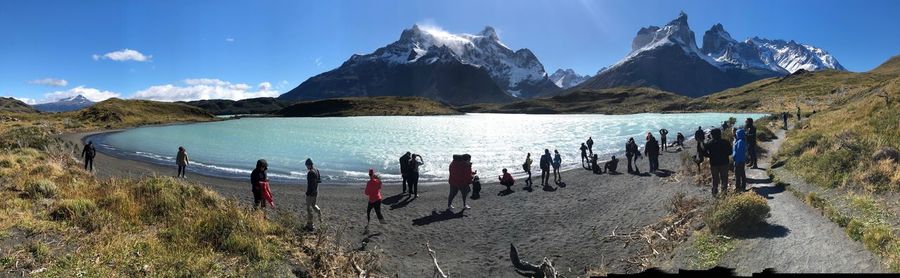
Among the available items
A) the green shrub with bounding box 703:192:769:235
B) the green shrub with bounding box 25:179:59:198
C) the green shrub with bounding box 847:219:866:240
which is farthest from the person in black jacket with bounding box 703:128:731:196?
the green shrub with bounding box 25:179:59:198

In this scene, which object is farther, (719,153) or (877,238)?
(719,153)

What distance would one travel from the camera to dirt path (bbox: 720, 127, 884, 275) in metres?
8.21

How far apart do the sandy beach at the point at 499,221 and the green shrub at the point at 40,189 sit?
786cm

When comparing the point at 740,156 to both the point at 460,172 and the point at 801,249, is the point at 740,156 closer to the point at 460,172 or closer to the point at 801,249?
the point at 801,249

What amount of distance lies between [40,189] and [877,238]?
65.4 feet

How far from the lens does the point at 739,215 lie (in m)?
10.9

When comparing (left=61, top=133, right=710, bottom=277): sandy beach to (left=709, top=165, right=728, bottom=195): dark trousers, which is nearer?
(left=61, top=133, right=710, bottom=277): sandy beach

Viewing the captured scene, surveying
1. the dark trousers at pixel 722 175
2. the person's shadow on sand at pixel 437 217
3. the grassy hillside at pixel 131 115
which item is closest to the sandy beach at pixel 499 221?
the person's shadow on sand at pixel 437 217

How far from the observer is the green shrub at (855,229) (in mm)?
8987

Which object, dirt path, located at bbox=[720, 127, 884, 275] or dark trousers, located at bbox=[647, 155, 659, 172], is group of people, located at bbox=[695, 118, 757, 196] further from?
dark trousers, located at bbox=[647, 155, 659, 172]

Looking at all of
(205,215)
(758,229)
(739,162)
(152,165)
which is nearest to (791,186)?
(739,162)

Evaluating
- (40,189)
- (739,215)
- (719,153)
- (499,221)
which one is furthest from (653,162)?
(40,189)

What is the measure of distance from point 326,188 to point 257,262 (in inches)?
667

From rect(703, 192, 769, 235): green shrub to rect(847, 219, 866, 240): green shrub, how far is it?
1.71 metres
